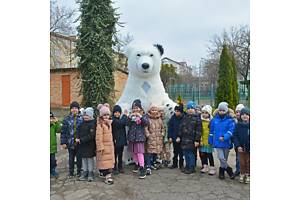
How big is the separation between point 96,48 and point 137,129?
3133 mm

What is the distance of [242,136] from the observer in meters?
3.05

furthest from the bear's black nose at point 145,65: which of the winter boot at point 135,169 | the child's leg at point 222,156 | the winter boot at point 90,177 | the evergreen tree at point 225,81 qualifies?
the evergreen tree at point 225,81

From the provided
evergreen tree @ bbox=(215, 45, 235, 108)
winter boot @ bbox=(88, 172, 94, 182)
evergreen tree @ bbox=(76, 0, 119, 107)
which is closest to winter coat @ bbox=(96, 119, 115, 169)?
winter boot @ bbox=(88, 172, 94, 182)

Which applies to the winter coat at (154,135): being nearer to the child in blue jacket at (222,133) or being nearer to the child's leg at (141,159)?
the child's leg at (141,159)

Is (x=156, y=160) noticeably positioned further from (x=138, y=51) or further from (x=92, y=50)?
(x=92, y=50)

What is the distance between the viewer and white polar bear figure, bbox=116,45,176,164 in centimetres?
373

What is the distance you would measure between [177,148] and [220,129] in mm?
620

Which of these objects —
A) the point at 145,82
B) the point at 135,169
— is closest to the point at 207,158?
the point at 135,169

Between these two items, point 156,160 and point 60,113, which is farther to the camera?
point 60,113

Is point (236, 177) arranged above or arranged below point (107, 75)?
below

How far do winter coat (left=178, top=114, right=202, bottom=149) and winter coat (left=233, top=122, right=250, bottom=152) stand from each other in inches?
15.6

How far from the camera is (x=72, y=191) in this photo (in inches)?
114

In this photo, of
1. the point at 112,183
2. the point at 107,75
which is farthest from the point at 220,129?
the point at 107,75


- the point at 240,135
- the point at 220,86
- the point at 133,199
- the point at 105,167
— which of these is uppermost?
the point at 220,86
